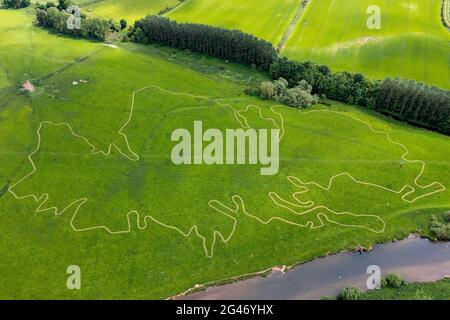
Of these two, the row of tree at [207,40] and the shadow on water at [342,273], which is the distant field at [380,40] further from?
A: the shadow on water at [342,273]

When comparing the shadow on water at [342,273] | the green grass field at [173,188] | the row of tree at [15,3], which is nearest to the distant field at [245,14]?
the green grass field at [173,188]

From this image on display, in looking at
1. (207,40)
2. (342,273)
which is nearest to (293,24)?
(207,40)

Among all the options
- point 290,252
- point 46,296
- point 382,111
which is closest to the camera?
point 46,296

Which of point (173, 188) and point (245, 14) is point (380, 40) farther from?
point (173, 188)

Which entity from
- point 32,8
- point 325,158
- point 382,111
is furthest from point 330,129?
point 32,8

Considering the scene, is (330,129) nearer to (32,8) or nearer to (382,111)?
(382,111)

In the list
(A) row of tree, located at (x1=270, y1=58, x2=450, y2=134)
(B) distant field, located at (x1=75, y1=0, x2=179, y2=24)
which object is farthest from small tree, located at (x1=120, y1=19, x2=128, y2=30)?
(A) row of tree, located at (x1=270, y1=58, x2=450, y2=134)
